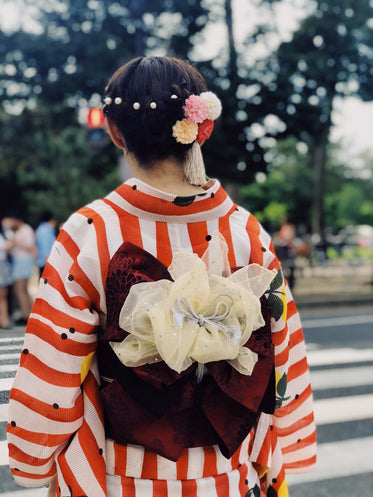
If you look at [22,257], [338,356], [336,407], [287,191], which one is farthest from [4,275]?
[287,191]

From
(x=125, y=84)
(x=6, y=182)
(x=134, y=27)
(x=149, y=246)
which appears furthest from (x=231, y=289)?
(x=6, y=182)

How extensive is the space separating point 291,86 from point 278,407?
8768mm

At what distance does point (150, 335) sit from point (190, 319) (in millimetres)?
85

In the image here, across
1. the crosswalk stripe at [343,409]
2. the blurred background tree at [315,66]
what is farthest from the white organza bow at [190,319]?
the blurred background tree at [315,66]

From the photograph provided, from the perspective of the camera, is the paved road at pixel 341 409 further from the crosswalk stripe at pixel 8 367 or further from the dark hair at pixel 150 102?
the dark hair at pixel 150 102

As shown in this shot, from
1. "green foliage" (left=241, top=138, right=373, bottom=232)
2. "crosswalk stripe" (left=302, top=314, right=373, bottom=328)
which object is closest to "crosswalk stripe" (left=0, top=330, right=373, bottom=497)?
"crosswalk stripe" (left=302, top=314, right=373, bottom=328)

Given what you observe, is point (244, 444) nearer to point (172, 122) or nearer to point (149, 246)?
point (149, 246)

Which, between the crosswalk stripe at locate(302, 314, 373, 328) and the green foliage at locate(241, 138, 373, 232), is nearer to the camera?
the crosswalk stripe at locate(302, 314, 373, 328)

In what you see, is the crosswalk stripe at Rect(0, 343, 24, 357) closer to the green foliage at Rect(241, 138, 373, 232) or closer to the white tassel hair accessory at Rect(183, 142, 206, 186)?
the white tassel hair accessory at Rect(183, 142, 206, 186)

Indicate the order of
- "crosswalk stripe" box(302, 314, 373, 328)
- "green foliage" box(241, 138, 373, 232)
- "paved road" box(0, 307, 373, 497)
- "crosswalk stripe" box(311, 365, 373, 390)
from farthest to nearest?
1. "green foliage" box(241, 138, 373, 232)
2. "crosswalk stripe" box(302, 314, 373, 328)
3. "crosswalk stripe" box(311, 365, 373, 390)
4. "paved road" box(0, 307, 373, 497)

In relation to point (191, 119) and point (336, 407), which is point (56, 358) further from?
point (336, 407)

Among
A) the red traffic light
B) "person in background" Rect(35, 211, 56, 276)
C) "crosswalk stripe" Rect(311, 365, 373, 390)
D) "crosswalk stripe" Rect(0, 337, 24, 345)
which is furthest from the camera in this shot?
the red traffic light

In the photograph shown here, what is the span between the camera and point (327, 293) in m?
11.3

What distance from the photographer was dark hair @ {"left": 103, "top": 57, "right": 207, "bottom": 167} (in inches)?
45.7
